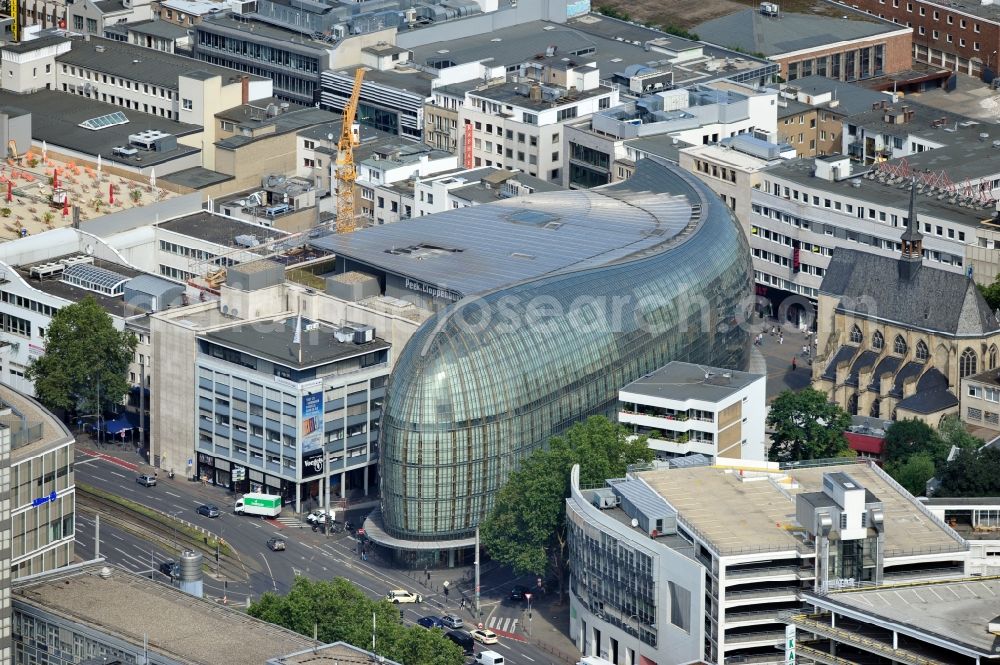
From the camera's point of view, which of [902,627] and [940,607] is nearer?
[902,627]

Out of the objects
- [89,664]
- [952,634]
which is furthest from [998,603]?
[89,664]

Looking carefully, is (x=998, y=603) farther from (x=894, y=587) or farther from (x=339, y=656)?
(x=339, y=656)

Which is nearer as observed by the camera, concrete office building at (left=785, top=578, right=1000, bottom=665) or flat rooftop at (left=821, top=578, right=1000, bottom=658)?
concrete office building at (left=785, top=578, right=1000, bottom=665)

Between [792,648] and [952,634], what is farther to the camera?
[792,648]

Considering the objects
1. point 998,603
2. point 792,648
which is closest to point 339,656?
point 792,648

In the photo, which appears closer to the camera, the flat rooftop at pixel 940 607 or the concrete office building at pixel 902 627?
the concrete office building at pixel 902 627

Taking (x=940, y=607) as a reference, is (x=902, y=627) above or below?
above

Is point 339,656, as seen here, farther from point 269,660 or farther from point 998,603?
point 998,603
